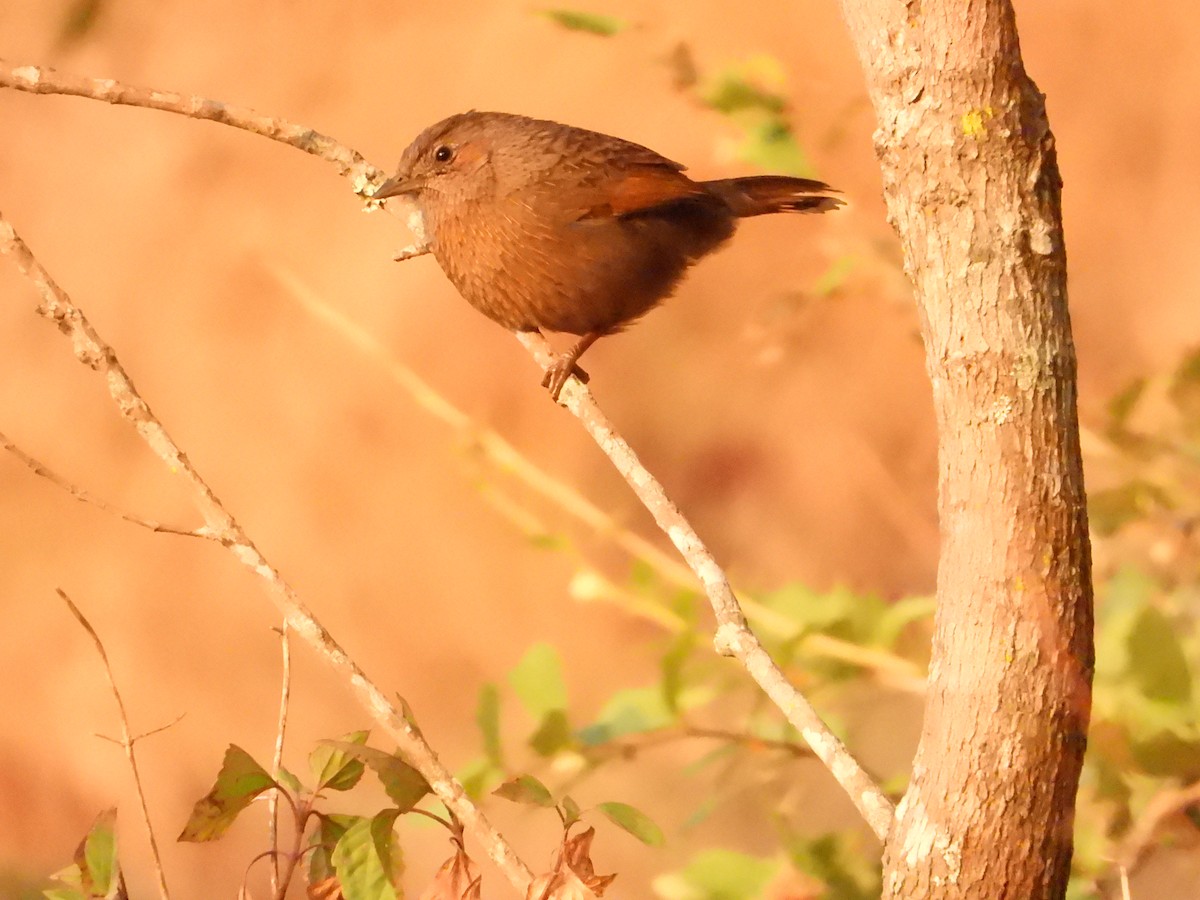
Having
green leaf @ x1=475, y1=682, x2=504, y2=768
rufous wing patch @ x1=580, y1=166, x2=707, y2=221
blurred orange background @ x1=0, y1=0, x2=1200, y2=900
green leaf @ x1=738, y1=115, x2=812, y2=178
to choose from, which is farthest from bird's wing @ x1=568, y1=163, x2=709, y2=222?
green leaf @ x1=475, y1=682, x2=504, y2=768

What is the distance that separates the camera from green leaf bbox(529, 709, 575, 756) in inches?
58.7

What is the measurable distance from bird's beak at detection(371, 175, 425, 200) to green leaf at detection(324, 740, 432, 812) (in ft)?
2.89

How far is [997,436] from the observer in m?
0.75

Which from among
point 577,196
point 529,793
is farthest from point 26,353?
point 529,793

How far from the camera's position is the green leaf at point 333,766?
3.62 feet

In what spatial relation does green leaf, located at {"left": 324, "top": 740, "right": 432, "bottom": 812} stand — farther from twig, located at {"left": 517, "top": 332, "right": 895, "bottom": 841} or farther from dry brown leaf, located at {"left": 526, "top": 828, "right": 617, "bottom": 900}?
twig, located at {"left": 517, "top": 332, "right": 895, "bottom": 841}

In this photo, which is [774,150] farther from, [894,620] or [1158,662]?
[1158,662]

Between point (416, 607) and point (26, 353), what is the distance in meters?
0.80

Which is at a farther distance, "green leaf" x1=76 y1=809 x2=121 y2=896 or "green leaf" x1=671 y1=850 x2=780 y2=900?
"green leaf" x1=671 y1=850 x2=780 y2=900

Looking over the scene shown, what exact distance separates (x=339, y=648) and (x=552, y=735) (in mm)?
463

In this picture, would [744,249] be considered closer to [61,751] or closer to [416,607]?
[416,607]

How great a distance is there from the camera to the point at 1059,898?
31.1 inches

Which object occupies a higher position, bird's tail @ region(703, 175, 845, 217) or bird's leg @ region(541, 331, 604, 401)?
bird's tail @ region(703, 175, 845, 217)

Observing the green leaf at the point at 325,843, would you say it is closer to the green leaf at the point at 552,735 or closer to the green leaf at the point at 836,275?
the green leaf at the point at 552,735
